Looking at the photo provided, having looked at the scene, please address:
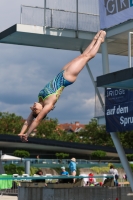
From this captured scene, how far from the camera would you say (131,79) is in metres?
11.2

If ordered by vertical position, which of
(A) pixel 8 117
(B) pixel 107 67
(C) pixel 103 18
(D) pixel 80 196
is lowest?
(D) pixel 80 196

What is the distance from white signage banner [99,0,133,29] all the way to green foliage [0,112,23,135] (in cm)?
6655

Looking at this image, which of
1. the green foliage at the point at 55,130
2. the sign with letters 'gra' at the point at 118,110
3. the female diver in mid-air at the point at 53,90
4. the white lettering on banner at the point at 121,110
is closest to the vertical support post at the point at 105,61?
the sign with letters 'gra' at the point at 118,110

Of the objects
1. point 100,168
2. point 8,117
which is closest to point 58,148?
point 100,168

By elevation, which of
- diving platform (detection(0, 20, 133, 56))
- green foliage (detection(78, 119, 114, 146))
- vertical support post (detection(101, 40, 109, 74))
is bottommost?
vertical support post (detection(101, 40, 109, 74))

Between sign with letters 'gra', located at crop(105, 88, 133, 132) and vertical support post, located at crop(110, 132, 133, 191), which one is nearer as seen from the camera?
sign with letters 'gra', located at crop(105, 88, 133, 132)

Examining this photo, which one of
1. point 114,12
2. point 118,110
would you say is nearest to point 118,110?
point 118,110

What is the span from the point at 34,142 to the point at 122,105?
3448 cm

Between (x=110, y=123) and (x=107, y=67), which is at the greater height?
(x=107, y=67)

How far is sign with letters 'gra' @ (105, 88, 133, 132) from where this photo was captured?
15609mm

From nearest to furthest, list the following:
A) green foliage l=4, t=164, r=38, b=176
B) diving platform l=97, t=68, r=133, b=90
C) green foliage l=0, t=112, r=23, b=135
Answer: diving platform l=97, t=68, r=133, b=90 → green foliage l=4, t=164, r=38, b=176 → green foliage l=0, t=112, r=23, b=135

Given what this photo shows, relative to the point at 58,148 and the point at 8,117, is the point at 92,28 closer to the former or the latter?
the point at 58,148

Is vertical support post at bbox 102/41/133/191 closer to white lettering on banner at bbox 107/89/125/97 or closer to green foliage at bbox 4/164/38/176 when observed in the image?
white lettering on banner at bbox 107/89/125/97

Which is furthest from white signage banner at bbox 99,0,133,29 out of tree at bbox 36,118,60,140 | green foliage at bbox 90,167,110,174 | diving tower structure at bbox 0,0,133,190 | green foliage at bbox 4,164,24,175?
tree at bbox 36,118,60,140
